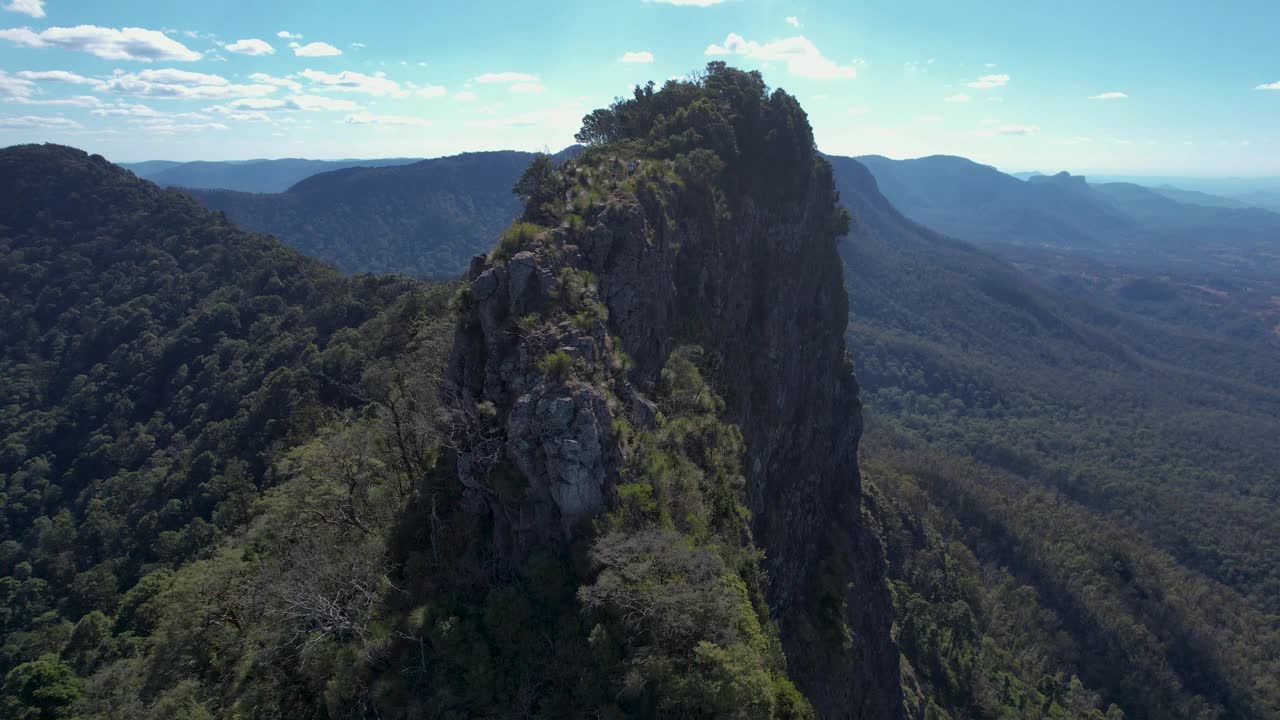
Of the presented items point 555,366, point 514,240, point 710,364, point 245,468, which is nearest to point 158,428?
point 245,468

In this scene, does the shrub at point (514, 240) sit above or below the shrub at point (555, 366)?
above

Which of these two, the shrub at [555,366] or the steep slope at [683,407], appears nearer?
the steep slope at [683,407]

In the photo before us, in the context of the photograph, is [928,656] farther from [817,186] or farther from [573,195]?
[573,195]

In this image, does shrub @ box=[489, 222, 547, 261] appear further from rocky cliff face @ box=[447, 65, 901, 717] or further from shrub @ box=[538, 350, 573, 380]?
shrub @ box=[538, 350, 573, 380]

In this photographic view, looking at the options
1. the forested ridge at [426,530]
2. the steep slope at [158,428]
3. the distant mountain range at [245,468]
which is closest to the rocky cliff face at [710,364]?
the forested ridge at [426,530]


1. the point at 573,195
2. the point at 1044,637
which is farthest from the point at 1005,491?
the point at 573,195

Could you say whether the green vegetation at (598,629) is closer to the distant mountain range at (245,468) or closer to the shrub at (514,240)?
the distant mountain range at (245,468)

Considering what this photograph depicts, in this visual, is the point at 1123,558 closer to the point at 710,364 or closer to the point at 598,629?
the point at 710,364
